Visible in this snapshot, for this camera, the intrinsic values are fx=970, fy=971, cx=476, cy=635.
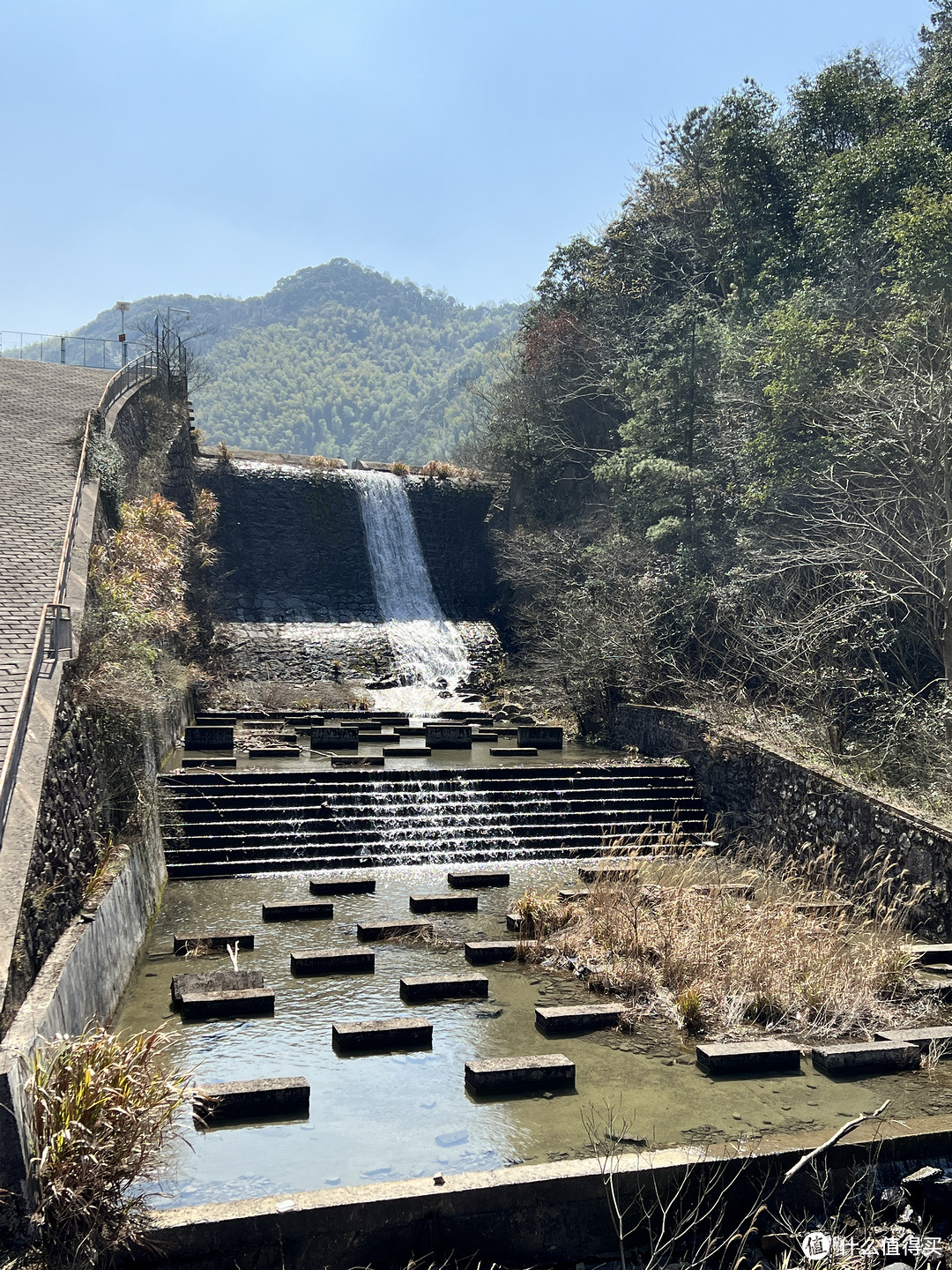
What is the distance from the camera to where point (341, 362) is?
382 ft

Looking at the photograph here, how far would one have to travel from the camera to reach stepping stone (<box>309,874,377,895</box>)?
10.5m

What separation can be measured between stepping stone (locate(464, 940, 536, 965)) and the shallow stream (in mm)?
131

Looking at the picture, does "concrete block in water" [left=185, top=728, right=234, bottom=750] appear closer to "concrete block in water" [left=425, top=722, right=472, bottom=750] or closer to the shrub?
"concrete block in water" [left=425, top=722, right=472, bottom=750]

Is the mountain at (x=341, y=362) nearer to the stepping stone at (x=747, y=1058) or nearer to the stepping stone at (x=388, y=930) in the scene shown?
the stepping stone at (x=388, y=930)

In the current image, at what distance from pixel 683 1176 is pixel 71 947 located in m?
3.81

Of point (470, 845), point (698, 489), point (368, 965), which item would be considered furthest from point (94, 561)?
point (698, 489)

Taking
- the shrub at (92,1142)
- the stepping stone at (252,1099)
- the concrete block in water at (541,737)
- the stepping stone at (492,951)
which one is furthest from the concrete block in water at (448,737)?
the shrub at (92,1142)

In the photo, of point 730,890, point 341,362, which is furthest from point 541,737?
point 341,362

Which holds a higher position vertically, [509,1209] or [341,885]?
[509,1209]

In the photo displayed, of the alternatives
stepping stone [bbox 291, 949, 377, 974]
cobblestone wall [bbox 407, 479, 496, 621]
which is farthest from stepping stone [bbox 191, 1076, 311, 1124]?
cobblestone wall [bbox 407, 479, 496, 621]

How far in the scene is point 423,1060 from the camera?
648 centimetres

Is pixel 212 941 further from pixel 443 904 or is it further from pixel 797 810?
pixel 797 810

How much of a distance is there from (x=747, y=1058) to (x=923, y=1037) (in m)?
1.39

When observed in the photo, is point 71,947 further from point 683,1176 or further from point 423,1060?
point 683,1176
